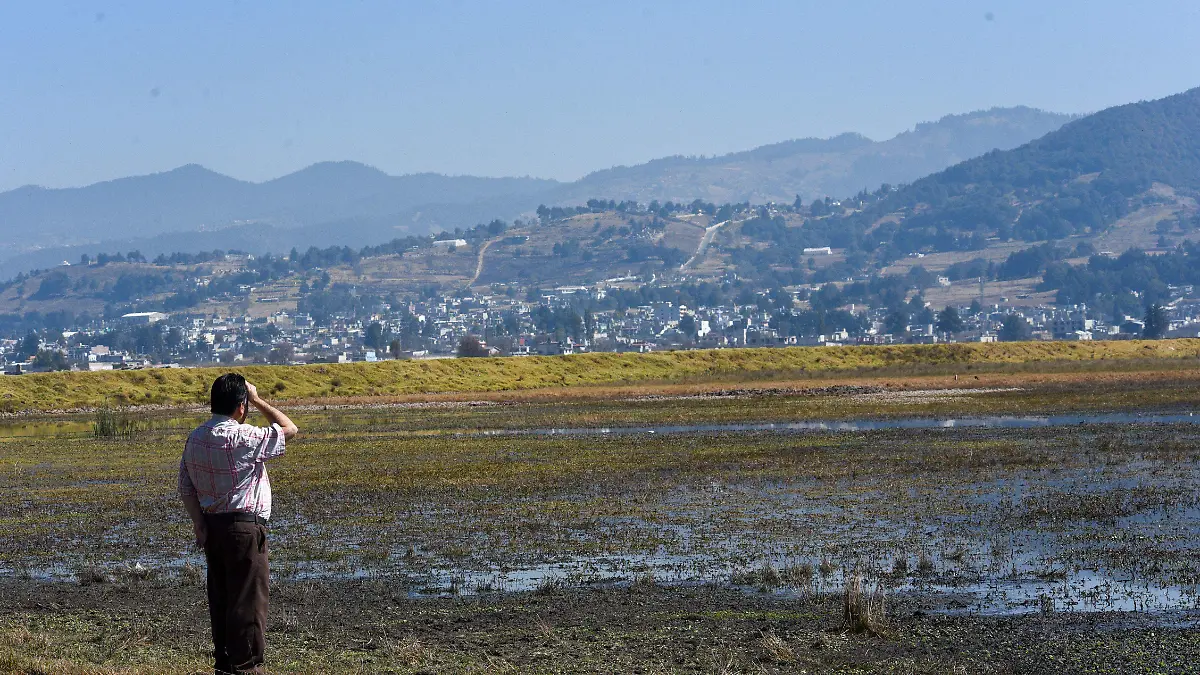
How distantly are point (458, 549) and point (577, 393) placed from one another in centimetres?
5077

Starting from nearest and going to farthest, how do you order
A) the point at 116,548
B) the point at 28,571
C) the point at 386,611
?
the point at 386,611 → the point at 28,571 → the point at 116,548

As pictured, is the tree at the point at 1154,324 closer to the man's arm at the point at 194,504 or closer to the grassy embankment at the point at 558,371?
the grassy embankment at the point at 558,371

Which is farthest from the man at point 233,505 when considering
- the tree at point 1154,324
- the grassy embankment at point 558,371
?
the tree at point 1154,324

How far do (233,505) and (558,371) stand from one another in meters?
79.2

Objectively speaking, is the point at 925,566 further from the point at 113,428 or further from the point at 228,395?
the point at 113,428

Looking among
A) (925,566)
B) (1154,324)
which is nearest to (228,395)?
(925,566)

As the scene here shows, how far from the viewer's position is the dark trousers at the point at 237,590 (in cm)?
1000

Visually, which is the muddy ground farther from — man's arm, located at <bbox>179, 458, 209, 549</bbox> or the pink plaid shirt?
the pink plaid shirt

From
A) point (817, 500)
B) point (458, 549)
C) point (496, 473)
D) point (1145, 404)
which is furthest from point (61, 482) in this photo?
point (1145, 404)

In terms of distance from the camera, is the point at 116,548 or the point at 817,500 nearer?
the point at 116,548

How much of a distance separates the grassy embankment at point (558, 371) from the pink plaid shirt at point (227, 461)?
55.7 metres

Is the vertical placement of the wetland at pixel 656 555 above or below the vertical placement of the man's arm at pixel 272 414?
below

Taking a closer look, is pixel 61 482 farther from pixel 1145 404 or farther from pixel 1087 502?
pixel 1145 404

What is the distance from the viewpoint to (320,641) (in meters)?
12.9
